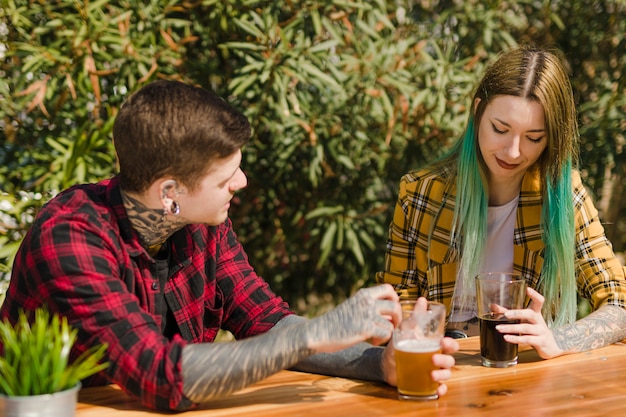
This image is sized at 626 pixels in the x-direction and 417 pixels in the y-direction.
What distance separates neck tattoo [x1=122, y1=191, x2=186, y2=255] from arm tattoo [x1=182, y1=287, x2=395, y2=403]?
35 cm

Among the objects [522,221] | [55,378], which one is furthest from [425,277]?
[55,378]

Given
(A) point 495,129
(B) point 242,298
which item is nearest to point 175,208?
(B) point 242,298

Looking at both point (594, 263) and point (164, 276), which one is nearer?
point (164, 276)

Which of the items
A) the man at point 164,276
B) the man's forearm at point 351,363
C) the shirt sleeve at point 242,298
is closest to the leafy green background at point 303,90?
the shirt sleeve at point 242,298

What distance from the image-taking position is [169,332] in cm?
220

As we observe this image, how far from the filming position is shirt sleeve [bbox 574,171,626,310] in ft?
8.20

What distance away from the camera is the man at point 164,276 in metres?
1.71

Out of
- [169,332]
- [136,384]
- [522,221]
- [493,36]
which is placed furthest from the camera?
[493,36]

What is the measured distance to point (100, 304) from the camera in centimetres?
175

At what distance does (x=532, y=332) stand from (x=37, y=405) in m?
1.10

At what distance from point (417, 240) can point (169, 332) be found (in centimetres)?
95

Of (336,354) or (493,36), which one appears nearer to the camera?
(336,354)

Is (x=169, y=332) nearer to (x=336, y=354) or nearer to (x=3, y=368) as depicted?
(x=336, y=354)

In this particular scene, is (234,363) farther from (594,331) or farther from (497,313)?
(594,331)
